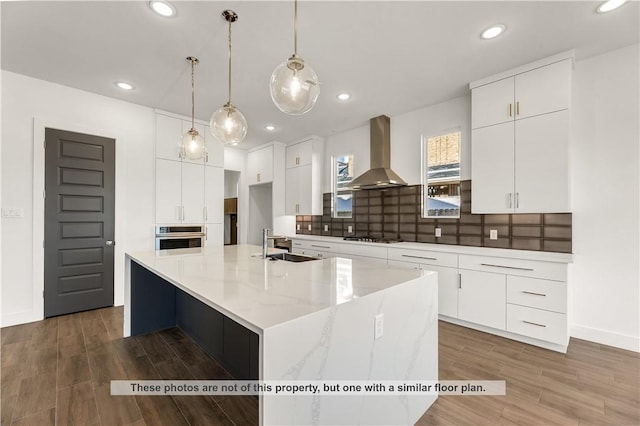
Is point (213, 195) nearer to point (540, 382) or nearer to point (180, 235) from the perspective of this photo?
point (180, 235)

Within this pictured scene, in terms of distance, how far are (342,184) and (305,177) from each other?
73 centimetres

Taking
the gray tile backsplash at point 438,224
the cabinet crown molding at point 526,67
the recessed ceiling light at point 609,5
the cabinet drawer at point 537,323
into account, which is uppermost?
the recessed ceiling light at point 609,5

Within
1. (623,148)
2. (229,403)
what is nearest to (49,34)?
(229,403)

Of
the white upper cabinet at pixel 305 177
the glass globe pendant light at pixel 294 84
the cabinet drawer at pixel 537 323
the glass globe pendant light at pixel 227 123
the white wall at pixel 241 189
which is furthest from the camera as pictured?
the white wall at pixel 241 189

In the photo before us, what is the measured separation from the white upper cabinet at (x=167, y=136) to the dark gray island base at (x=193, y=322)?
75.9 inches

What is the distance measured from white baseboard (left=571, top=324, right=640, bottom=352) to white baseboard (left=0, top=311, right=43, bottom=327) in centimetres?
560

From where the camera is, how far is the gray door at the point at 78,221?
3211 mm

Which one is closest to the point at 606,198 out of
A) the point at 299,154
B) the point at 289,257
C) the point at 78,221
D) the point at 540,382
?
the point at 540,382

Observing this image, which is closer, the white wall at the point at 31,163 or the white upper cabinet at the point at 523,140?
the white upper cabinet at the point at 523,140

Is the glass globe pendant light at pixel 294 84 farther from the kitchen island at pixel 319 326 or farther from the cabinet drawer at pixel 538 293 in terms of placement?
the cabinet drawer at pixel 538 293

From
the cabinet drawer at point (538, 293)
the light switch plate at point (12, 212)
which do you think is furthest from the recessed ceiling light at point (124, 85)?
the cabinet drawer at point (538, 293)

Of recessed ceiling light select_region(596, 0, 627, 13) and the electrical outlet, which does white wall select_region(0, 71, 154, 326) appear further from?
recessed ceiling light select_region(596, 0, 627, 13)

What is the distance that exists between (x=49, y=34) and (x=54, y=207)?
185 centimetres

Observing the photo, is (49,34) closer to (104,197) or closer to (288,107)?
(104,197)
